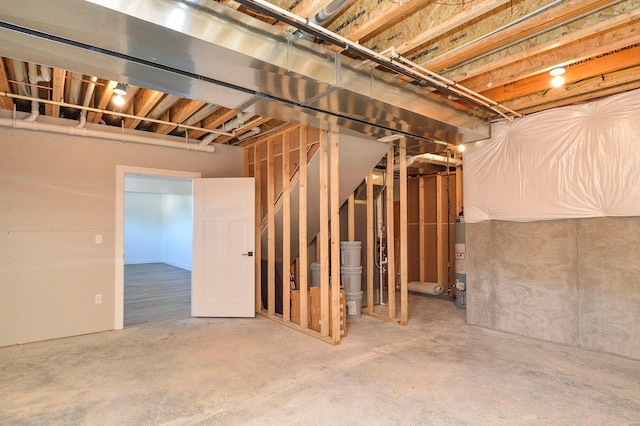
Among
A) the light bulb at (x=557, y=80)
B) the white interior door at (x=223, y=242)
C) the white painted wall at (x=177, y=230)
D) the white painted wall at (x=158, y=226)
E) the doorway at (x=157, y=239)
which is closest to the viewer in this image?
the light bulb at (x=557, y=80)

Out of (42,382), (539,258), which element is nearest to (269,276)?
(42,382)

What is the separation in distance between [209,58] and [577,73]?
3.11m

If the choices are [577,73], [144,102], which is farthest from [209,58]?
[577,73]

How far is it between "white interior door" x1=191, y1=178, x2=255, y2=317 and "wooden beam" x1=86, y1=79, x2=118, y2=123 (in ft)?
4.57

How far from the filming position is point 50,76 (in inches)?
123

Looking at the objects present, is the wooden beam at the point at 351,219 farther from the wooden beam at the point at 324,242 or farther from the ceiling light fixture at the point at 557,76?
the ceiling light fixture at the point at 557,76

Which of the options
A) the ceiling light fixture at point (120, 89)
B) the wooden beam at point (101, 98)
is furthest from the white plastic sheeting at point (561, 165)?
the wooden beam at point (101, 98)

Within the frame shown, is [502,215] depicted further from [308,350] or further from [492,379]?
[308,350]

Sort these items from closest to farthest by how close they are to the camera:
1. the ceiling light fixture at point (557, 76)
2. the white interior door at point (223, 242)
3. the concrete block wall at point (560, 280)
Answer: the ceiling light fixture at point (557, 76)
the concrete block wall at point (560, 280)
the white interior door at point (223, 242)

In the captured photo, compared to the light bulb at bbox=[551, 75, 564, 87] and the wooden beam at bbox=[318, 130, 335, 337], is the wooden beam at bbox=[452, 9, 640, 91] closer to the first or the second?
the light bulb at bbox=[551, 75, 564, 87]

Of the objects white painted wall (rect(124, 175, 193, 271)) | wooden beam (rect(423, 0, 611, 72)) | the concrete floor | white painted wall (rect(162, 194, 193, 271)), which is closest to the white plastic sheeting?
the concrete floor

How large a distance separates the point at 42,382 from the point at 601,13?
4.87 m

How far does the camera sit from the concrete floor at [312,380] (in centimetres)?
241

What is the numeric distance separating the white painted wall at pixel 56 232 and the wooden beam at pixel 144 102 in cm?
64
